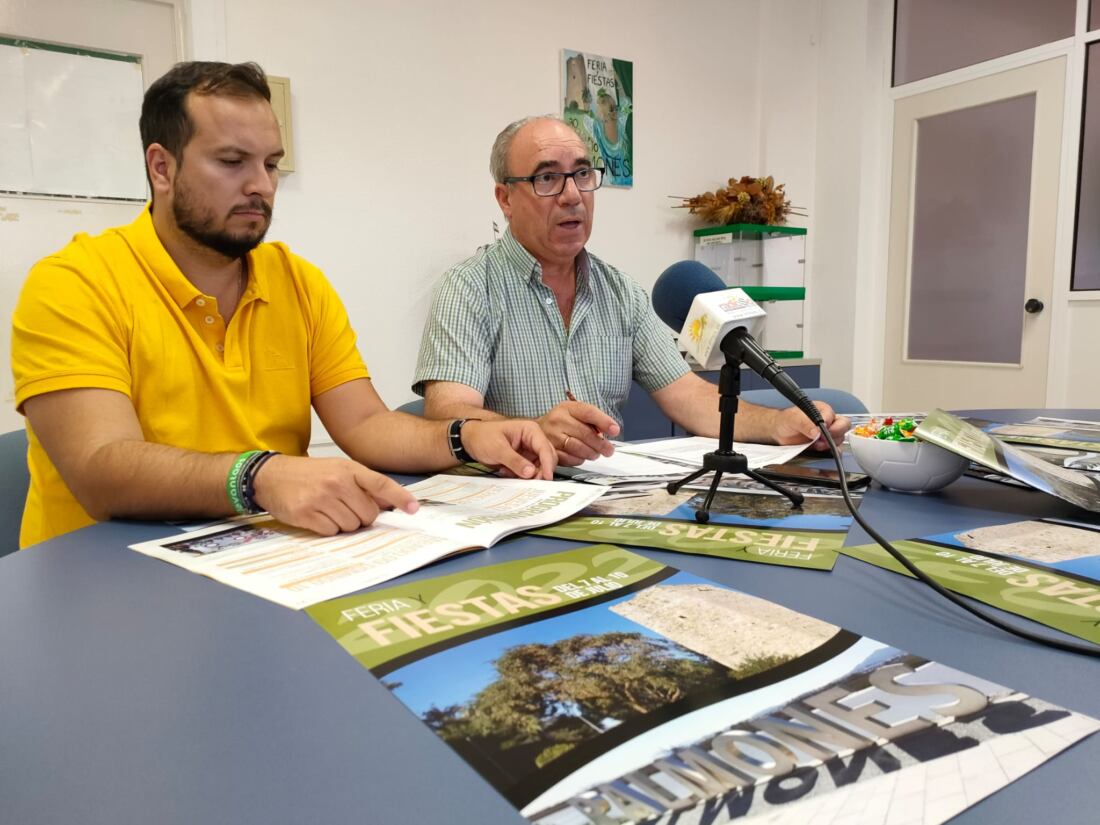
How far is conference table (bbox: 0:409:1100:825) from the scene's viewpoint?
0.34 meters

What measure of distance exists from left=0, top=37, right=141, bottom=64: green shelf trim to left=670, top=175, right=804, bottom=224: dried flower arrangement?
226 cm

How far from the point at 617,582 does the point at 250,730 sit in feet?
1.01

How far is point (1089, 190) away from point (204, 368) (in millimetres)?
3523

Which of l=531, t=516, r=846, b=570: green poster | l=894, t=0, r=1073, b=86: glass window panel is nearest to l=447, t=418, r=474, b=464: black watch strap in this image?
l=531, t=516, r=846, b=570: green poster

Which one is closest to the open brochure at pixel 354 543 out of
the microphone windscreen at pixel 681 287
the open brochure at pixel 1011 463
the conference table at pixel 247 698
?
the conference table at pixel 247 698

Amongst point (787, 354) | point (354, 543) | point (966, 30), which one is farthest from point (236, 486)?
point (966, 30)

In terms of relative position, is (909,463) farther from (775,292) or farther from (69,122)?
(775,292)

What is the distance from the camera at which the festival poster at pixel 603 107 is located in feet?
10.5

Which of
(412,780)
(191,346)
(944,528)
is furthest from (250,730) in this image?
(191,346)

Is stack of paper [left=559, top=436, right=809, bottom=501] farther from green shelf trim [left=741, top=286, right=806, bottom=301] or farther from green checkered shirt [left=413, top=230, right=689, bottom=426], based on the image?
green shelf trim [left=741, top=286, right=806, bottom=301]

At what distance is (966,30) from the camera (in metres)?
3.54

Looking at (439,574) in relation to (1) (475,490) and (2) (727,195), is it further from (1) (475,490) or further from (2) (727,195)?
(2) (727,195)

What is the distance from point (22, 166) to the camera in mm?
2236

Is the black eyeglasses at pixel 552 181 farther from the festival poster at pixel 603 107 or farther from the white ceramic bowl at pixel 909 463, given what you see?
the festival poster at pixel 603 107
